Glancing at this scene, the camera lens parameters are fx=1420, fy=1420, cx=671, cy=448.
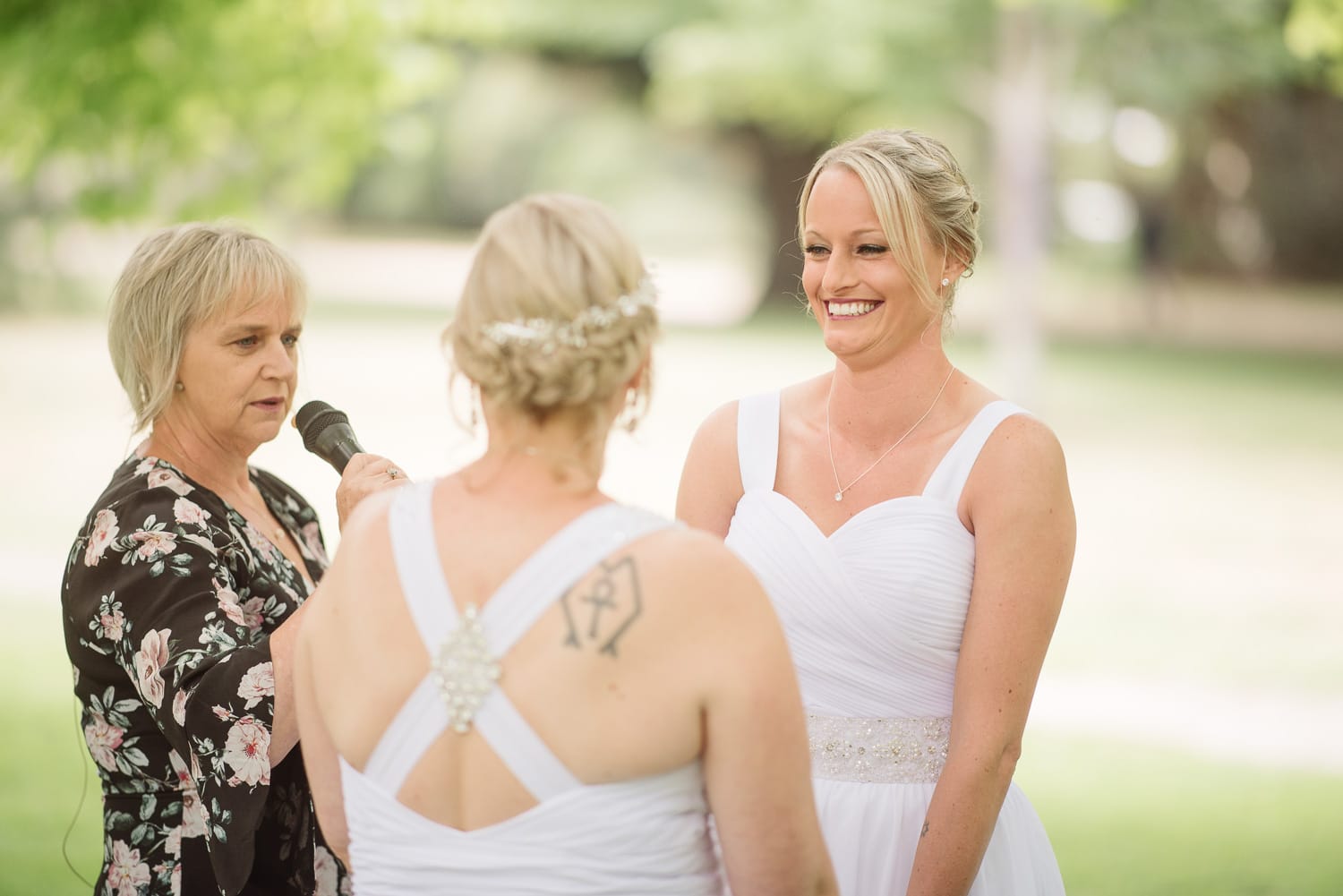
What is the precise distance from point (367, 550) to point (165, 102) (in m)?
7.69

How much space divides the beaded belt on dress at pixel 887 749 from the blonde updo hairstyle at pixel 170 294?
1641mm

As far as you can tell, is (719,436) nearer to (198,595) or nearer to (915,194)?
(915,194)

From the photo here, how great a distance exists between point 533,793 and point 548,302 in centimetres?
70

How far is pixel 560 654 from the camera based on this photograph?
6.48 ft

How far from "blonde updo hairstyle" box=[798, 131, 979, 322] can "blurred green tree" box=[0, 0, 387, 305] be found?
249 inches

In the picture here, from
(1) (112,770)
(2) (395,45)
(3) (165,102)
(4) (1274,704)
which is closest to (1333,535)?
(4) (1274,704)

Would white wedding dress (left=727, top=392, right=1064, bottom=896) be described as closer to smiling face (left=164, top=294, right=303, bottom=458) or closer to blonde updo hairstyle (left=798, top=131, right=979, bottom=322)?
blonde updo hairstyle (left=798, top=131, right=979, bottom=322)

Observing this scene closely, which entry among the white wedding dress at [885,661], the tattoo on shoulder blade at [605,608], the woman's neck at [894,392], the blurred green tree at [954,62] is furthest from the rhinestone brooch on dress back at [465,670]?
the blurred green tree at [954,62]

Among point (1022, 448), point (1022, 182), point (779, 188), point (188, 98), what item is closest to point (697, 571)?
point (1022, 448)

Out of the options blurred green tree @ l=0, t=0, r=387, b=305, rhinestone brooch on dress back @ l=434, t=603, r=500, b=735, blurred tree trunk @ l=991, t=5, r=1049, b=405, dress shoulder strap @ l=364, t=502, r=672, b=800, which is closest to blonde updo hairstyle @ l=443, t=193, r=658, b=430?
dress shoulder strap @ l=364, t=502, r=672, b=800

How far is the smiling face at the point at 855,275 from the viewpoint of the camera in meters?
3.13

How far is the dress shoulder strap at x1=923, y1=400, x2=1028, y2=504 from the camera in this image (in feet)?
10.1

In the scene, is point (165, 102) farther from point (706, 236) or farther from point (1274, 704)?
point (706, 236)

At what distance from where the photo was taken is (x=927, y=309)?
320 centimetres
